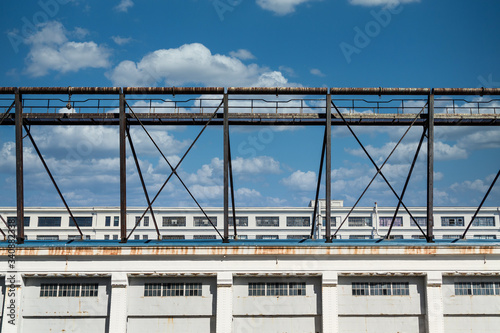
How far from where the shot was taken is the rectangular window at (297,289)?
2294 cm

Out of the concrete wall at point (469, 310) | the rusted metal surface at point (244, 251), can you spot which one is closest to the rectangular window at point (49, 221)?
the rusted metal surface at point (244, 251)

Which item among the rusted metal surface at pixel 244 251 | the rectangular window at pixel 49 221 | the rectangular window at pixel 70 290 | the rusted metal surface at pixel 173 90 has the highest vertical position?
the rectangular window at pixel 49 221

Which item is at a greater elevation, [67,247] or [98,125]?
[98,125]

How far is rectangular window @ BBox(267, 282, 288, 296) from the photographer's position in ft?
75.2

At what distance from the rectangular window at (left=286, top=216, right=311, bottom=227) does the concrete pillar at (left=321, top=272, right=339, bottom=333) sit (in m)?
60.3

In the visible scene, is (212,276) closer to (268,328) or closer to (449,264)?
(268,328)

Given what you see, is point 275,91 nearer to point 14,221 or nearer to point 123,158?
point 123,158

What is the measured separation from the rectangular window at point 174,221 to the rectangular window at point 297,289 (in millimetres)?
59938

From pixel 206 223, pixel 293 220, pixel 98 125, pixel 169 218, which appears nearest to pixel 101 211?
pixel 169 218

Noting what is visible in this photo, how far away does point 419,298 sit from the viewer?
23016 mm

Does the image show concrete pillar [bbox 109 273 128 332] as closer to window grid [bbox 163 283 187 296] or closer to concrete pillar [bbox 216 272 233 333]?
window grid [bbox 163 283 187 296]

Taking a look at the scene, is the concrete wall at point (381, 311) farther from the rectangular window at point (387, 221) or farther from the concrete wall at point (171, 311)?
the rectangular window at point (387, 221)

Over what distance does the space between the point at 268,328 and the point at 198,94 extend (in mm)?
11347

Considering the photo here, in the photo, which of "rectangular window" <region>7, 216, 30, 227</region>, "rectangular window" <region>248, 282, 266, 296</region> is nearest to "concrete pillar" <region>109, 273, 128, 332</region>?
"rectangular window" <region>248, 282, 266, 296</region>
